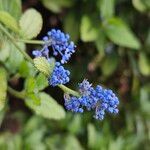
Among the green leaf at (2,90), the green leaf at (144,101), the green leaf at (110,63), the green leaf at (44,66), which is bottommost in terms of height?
the green leaf at (44,66)

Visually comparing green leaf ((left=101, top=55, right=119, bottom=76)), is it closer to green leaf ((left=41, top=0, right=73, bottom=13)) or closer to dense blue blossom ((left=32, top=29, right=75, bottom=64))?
green leaf ((left=41, top=0, right=73, bottom=13))

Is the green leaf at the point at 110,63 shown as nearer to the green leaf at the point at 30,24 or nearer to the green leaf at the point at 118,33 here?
the green leaf at the point at 118,33

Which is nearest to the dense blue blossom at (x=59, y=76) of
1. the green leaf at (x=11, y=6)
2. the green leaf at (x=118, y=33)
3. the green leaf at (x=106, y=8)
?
the green leaf at (x=11, y=6)

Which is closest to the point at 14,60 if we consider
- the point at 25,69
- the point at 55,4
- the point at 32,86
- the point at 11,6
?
the point at 25,69

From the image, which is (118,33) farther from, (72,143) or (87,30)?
(72,143)

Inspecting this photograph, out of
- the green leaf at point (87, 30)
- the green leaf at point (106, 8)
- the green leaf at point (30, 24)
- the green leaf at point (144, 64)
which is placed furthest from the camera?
the green leaf at point (144, 64)

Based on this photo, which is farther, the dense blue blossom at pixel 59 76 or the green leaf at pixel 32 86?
the green leaf at pixel 32 86
